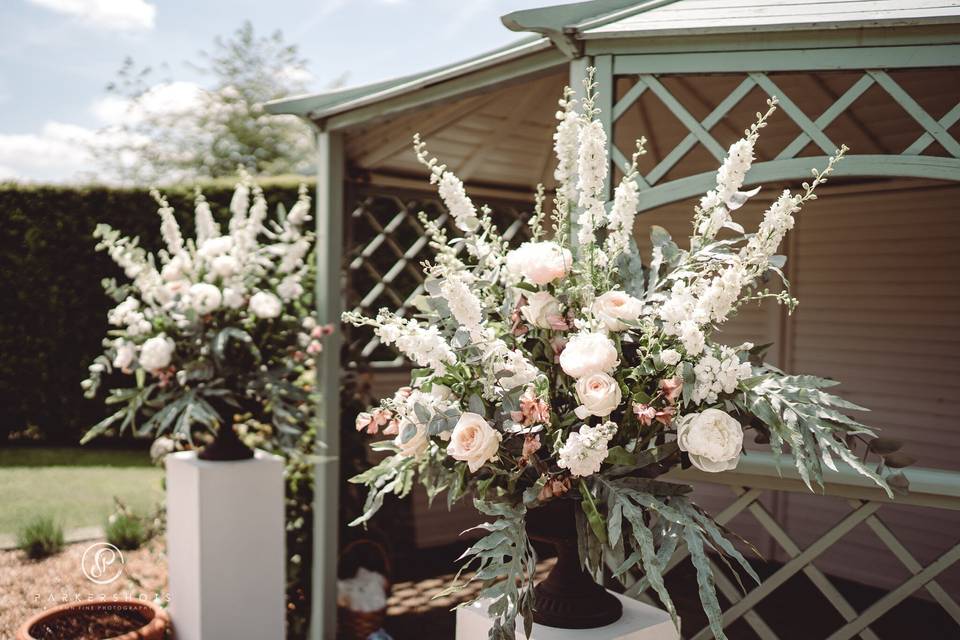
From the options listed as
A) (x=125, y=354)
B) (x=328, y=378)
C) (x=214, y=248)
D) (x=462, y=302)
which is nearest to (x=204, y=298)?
(x=214, y=248)

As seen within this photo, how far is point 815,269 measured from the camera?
4727 mm

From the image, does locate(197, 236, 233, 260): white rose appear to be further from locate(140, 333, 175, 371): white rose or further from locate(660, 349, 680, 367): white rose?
locate(660, 349, 680, 367): white rose

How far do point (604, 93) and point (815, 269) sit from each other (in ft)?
9.19

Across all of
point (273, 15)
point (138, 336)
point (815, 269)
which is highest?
point (273, 15)

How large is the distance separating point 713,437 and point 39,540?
177 inches

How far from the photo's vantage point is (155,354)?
3.01m

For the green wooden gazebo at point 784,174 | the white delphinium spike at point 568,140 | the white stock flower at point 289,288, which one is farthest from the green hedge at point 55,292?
the white delphinium spike at point 568,140

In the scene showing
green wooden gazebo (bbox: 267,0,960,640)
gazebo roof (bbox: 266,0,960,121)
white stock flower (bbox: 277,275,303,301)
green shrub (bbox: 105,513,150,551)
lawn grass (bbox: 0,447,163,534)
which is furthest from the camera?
lawn grass (bbox: 0,447,163,534)

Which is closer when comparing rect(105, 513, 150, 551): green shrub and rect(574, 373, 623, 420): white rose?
rect(574, 373, 623, 420): white rose

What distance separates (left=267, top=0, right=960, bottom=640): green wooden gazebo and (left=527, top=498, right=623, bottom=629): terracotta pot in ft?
2.24

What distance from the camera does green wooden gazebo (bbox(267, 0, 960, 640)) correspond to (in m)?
2.15

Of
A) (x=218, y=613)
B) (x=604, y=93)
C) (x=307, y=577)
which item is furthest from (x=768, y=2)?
(x=307, y=577)

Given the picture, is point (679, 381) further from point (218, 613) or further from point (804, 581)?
point (804, 581)

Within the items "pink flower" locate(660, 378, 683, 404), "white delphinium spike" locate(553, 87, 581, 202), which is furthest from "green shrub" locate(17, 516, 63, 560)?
"pink flower" locate(660, 378, 683, 404)
